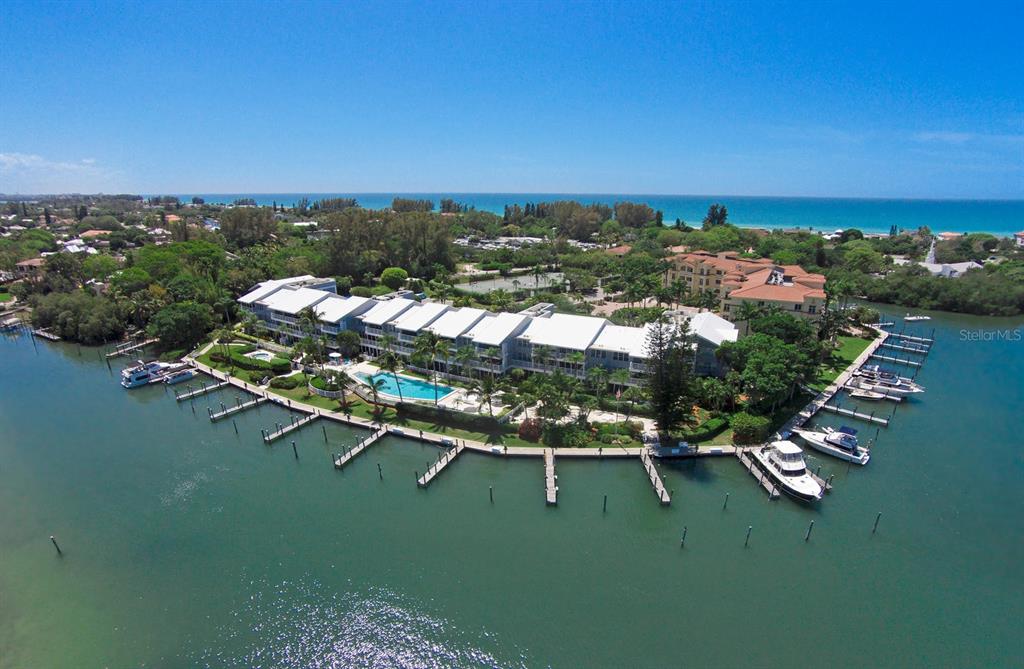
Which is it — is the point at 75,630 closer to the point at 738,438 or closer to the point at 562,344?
the point at 562,344

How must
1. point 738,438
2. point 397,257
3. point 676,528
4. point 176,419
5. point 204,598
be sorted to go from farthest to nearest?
point 397,257, point 176,419, point 738,438, point 676,528, point 204,598

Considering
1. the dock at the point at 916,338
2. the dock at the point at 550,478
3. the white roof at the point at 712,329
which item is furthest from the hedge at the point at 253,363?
the dock at the point at 916,338

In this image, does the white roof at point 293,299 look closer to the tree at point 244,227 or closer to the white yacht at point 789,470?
the white yacht at point 789,470

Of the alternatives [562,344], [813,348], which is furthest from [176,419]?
[813,348]

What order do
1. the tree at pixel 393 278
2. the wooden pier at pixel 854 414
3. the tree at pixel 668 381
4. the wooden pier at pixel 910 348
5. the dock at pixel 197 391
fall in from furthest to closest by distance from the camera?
the tree at pixel 393 278
the wooden pier at pixel 910 348
the dock at pixel 197 391
the wooden pier at pixel 854 414
the tree at pixel 668 381

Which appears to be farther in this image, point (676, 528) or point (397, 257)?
point (397, 257)

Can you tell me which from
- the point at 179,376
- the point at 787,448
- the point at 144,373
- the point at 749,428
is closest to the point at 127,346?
the point at 144,373
